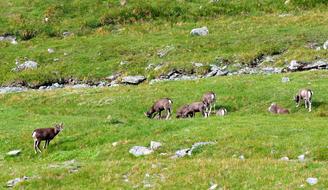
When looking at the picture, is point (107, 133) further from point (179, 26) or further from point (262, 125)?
point (179, 26)

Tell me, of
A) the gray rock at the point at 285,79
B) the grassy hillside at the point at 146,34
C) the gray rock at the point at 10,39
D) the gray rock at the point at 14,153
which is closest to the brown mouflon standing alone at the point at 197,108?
the gray rock at the point at 285,79

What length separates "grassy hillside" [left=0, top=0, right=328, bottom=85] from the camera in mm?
54688

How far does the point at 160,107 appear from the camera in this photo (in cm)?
4003

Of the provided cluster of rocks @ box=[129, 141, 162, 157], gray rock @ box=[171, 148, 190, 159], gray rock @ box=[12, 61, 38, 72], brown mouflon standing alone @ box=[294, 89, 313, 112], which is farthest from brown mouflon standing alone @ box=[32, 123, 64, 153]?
gray rock @ box=[12, 61, 38, 72]

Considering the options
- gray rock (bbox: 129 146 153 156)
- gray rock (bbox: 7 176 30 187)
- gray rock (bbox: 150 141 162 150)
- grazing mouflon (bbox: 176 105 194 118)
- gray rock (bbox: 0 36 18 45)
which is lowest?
gray rock (bbox: 0 36 18 45)

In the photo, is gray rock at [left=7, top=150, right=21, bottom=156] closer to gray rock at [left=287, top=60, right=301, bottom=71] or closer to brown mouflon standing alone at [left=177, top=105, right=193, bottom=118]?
brown mouflon standing alone at [left=177, top=105, right=193, bottom=118]

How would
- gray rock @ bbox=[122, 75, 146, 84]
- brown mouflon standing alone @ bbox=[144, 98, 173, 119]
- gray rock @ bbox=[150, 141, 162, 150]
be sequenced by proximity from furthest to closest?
gray rock @ bbox=[122, 75, 146, 84], brown mouflon standing alone @ bbox=[144, 98, 173, 119], gray rock @ bbox=[150, 141, 162, 150]

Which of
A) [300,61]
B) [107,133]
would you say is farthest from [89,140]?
[300,61]

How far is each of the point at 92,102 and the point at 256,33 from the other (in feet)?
66.6

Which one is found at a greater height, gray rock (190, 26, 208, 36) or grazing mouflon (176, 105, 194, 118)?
grazing mouflon (176, 105, 194, 118)

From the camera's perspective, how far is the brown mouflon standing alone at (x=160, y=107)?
39844mm

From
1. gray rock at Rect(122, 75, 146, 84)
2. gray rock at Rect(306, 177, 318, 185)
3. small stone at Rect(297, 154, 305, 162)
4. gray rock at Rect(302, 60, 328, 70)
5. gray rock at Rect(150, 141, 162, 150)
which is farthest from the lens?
gray rock at Rect(122, 75, 146, 84)

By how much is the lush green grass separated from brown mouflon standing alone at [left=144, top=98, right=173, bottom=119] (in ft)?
5.56

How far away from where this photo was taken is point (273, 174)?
2264 centimetres
